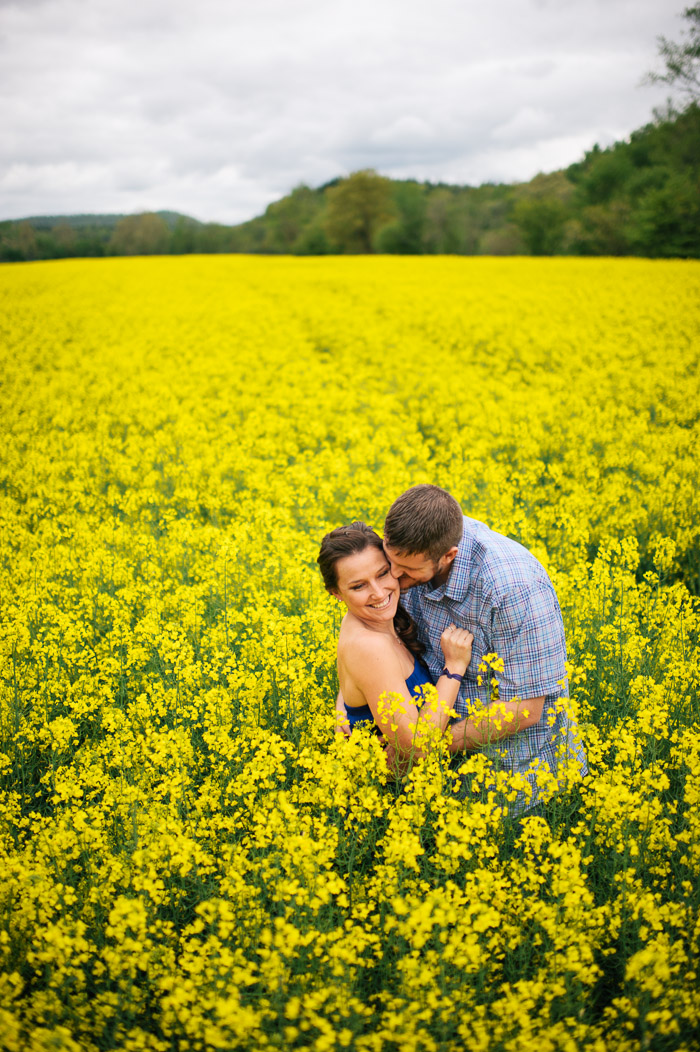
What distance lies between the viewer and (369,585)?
305 centimetres

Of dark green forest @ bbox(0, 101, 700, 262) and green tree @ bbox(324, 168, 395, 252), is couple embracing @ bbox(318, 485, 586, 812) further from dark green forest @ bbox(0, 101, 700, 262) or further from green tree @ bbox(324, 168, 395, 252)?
green tree @ bbox(324, 168, 395, 252)

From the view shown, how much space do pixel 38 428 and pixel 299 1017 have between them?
924 centimetres

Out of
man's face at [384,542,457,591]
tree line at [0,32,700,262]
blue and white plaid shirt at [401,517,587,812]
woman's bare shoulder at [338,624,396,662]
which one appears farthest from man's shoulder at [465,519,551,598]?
tree line at [0,32,700,262]

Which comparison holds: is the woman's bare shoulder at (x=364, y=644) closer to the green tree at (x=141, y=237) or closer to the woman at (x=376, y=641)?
the woman at (x=376, y=641)

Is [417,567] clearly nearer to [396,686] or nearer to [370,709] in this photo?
[396,686]

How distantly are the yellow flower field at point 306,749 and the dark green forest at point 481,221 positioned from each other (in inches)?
1403

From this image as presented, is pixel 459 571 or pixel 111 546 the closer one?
pixel 459 571

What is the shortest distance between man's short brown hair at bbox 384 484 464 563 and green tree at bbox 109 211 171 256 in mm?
76612

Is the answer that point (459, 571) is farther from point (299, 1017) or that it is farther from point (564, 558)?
point (564, 558)

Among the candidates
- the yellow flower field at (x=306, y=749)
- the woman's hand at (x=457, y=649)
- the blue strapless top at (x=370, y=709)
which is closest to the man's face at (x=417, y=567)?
the woman's hand at (x=457, y=649)

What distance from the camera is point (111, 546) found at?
240 inches

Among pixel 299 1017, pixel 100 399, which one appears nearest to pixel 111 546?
pixel 299 1017

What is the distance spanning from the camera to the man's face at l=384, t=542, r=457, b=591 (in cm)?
295

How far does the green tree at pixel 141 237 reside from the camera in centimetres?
6950
